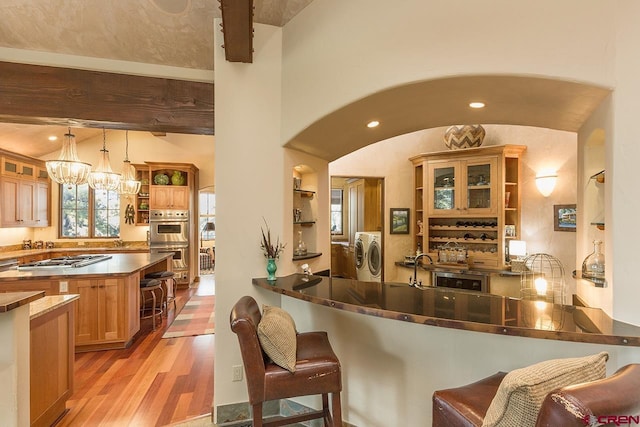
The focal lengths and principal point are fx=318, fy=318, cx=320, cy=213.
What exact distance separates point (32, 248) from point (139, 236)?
6.59 feet

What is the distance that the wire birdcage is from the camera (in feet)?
12.2

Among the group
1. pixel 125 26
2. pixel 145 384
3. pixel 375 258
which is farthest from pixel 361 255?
pixel 125 26

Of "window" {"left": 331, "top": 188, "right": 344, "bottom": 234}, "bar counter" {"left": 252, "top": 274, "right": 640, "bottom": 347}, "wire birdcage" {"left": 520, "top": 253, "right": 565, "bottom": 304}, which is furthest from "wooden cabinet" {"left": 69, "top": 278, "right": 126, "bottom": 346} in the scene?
"window" {"left": 331, "top": 188, "right": 344, "bottom": 234}

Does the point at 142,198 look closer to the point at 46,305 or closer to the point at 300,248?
the point at 46,305

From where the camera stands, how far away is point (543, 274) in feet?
13.0

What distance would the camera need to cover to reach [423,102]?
200 cm

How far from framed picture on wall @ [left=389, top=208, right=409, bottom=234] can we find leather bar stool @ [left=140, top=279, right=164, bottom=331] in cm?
368

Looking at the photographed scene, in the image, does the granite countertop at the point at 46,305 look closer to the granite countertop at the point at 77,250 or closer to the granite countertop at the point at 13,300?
the granite countertop at the point at 13,300

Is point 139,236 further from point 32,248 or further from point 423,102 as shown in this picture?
point 423,102

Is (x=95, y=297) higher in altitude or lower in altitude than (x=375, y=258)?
lower

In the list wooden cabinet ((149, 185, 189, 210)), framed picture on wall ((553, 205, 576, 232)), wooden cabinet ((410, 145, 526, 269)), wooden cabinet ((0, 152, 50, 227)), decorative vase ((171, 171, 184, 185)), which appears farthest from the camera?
decorative vase ((171, 171, 184, 185))

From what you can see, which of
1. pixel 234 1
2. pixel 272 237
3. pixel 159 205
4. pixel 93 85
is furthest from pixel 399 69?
pixel 159 205

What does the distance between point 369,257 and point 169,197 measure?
4821 millimetres

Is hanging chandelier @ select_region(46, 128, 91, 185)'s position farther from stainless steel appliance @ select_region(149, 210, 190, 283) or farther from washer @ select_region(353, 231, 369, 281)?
washer @ select_region(353, 231, 369, 281)
